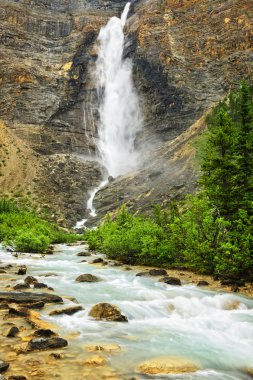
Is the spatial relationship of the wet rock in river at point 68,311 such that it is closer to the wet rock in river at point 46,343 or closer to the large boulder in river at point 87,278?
the wet rock in river at point 46,343

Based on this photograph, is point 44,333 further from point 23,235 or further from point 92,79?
point 92,79

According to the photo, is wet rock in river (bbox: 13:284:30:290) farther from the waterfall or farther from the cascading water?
the waterfall

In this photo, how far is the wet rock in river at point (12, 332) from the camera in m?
8.50

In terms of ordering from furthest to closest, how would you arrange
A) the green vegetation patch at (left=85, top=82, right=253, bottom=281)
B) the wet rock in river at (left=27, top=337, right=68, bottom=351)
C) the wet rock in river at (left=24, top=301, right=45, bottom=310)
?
the green vegetation patch at (left=85, top=82, right=253, bottom=281)
the wet rock in river at (left=24, top=301, right=45, bottom=310)
the wet rock in river at (left=27, top=337, right=68, bottom=351)

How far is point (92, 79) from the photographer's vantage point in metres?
94.0

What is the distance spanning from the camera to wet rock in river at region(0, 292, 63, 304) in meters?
11.7

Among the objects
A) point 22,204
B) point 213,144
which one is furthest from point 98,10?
point 213,144

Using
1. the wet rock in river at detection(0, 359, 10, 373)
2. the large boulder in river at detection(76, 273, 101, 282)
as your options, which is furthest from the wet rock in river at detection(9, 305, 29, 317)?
the large boulder in river at detection(76, 273, 101, 282)

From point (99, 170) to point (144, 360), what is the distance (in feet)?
232

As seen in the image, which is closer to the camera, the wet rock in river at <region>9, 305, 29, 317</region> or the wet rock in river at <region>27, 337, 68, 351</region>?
the wet rock in river at <region>27, 337, 68, 351</region>

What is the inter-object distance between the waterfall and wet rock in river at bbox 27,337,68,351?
65673 millimetres

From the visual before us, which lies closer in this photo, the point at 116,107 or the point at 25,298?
the point at 25,298

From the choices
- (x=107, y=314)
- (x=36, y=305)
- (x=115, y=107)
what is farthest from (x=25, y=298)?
(x=115, y=107)

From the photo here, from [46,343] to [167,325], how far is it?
4.20m
